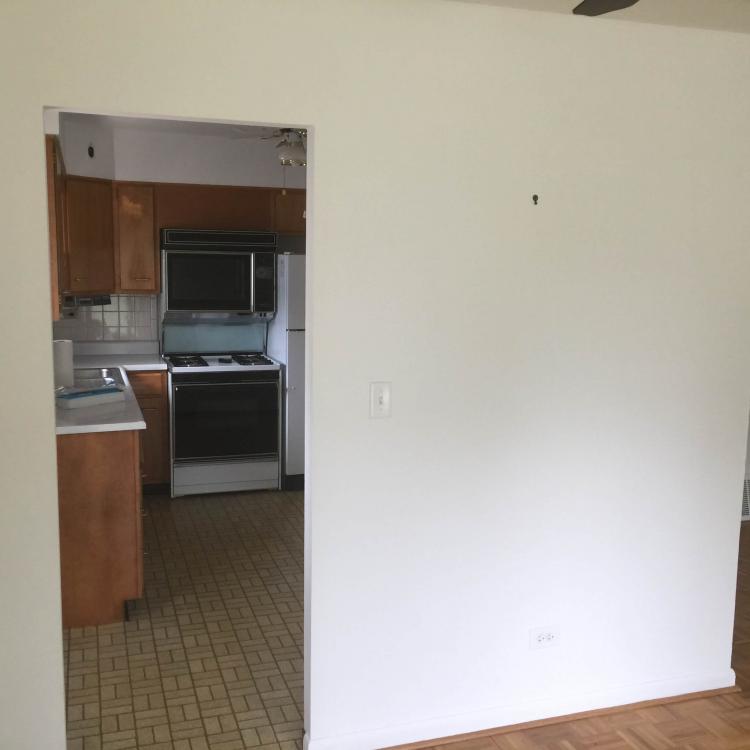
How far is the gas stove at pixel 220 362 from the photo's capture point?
5.29 metres

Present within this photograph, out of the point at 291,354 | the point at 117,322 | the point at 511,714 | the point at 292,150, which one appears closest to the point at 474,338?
the point at 511,714

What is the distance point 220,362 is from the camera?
5.55m

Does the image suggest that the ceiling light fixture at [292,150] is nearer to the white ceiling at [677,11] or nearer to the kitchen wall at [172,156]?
the kitchen wall at [172,156]

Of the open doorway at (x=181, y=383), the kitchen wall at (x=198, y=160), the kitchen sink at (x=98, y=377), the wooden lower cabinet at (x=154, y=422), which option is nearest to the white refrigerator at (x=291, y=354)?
the open doorway at (x=181, y=383)

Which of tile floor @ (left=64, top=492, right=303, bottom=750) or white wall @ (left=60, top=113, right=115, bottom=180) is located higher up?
white wall @ (left=60, top=113, right=115, bottom=180)

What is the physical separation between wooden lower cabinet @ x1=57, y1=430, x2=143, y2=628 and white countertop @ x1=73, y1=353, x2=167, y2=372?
185 centimetres

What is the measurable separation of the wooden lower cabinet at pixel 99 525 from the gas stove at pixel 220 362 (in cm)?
179

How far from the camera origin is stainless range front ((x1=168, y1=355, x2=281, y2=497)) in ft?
17.3

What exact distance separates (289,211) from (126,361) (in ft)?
5.11

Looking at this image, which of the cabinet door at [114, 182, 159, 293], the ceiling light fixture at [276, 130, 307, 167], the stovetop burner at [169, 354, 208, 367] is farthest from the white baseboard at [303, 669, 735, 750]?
the cabinet door at [114, 182, 159, 293]

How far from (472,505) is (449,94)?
1321 mm

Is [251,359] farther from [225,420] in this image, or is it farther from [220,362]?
[225,420]

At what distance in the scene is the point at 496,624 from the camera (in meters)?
2.75

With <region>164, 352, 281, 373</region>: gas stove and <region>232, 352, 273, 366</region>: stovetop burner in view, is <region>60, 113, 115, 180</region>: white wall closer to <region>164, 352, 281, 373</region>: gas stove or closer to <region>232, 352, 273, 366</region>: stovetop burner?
<region>164, 352, 281, 373</region>: gas stove
